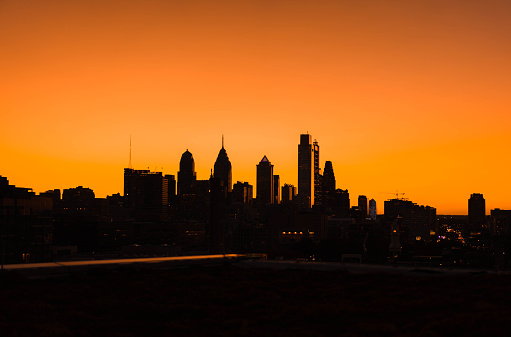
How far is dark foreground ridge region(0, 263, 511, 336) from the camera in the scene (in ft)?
77.6

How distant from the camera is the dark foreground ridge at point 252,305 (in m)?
23.7

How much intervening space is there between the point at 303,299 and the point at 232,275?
10.7 metres

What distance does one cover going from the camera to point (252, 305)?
29953mm

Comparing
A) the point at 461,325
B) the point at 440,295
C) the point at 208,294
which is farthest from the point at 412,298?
the point at 208,294

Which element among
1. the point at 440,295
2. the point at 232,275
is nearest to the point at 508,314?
the point at 440,295

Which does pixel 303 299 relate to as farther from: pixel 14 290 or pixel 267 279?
pixel 14 290

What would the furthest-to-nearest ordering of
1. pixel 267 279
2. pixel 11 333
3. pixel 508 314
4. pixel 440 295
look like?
1. pixel 267 279
2. pixel 440 295
3. pixel 508 314
4. pixel 11 333

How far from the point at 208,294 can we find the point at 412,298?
37.9 ft

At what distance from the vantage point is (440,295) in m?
31.4

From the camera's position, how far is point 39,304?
28.8m

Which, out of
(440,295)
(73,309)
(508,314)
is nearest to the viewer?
Answer: (508,314)

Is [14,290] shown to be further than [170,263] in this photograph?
No

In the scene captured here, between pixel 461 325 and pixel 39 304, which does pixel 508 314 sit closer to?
pixel 461 325

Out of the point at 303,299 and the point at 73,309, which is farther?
the point at 303,299
